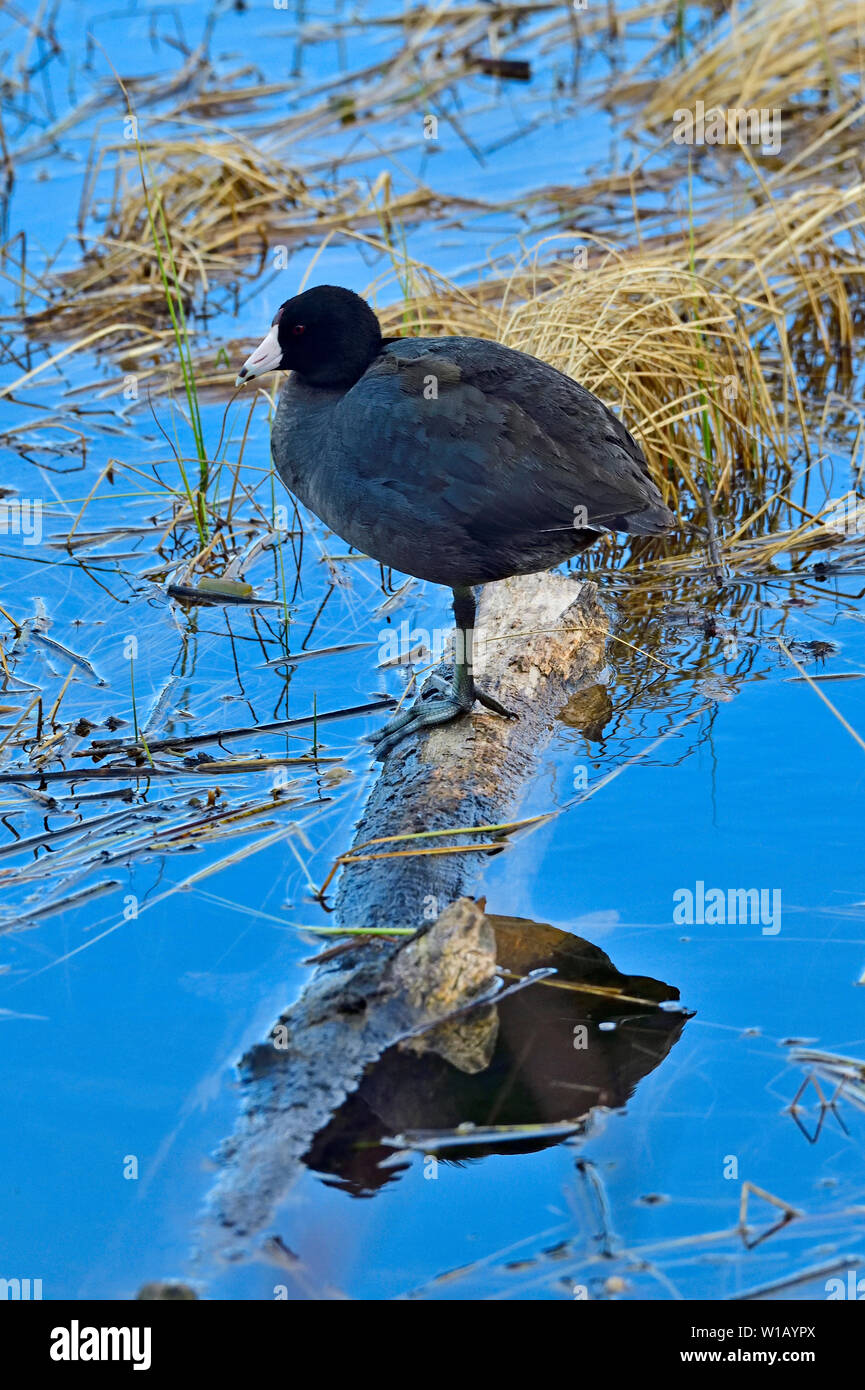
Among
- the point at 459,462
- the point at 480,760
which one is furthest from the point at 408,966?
the point at 459,462

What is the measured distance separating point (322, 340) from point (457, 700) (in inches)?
38.1

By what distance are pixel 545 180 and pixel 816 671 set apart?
194 inches

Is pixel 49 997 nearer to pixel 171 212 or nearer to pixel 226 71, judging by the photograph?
pixel 171 212

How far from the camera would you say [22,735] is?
13.5 ft

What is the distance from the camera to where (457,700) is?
382 cm

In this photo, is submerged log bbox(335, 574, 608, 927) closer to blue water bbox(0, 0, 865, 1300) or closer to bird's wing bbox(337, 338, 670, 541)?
blue water bbox(0, 0, 865, 1300)

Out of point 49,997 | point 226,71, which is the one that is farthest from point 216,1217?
point 226,71

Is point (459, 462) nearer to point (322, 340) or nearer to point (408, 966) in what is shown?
point (322, 340)

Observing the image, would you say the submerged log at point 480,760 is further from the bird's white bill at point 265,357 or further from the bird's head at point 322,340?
the bird's white bill at point 265,357

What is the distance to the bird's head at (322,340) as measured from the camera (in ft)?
12.6

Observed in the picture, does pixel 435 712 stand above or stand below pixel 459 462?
below

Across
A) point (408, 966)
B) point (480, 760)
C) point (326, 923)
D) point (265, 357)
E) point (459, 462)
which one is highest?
point (265, 357)

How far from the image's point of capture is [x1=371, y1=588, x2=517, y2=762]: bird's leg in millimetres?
3795

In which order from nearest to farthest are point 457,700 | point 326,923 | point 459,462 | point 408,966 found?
point 408,966 < point 326,923 < point 459,462 < point 457,700
